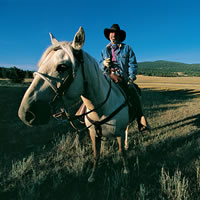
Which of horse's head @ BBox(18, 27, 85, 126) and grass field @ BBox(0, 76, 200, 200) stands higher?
horse's head @ BBox(18, 27, 85, 126)

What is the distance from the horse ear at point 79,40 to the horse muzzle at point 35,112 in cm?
78

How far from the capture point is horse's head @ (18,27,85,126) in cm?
147

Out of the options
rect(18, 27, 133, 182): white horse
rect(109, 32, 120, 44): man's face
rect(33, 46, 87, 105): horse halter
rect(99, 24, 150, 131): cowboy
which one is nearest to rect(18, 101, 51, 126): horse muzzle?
rect(18, 27, 133, 182): white horse

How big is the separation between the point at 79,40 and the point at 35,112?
3.22ft

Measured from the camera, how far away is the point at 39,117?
59.7 inches

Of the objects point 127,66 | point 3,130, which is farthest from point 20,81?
point 127,66

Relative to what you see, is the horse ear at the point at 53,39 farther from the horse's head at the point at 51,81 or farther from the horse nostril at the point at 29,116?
the horse nostril at the point at 29,116

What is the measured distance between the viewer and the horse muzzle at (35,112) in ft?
4.79

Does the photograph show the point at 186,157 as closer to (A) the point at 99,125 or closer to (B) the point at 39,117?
(A) the point at 99,125

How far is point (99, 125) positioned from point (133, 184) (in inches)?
56.5

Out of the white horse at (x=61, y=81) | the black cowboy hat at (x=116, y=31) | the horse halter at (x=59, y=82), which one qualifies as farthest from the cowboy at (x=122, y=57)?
the horse halter at (x=59, y=82)

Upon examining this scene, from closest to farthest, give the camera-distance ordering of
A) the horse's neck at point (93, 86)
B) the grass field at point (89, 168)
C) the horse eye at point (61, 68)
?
the horse eye at point (61, 68) → the horse's neck at point (93, 86) → the grass field at point (89, 168)

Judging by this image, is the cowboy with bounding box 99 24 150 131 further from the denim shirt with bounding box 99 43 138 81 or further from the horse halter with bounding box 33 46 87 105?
the horse halter with bounding box 33 46 87 105

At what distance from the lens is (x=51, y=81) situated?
59.9 inches
